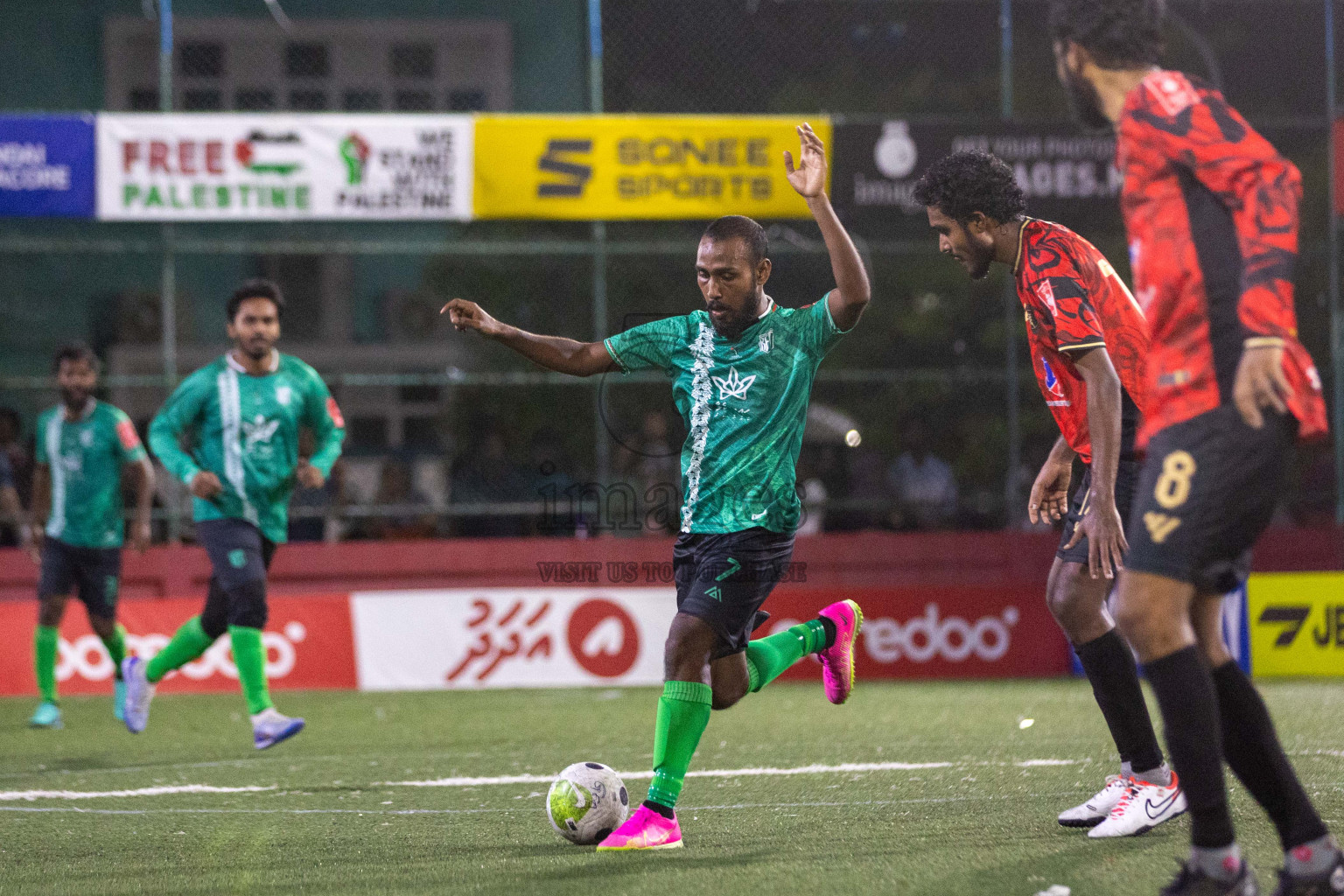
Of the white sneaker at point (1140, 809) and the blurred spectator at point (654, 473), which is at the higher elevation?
the blurred spectator at point (654, 473)

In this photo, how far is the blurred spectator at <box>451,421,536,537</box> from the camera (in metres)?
13.3

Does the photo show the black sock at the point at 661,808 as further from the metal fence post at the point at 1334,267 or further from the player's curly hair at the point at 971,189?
the metal fence post at the point at 1334,267

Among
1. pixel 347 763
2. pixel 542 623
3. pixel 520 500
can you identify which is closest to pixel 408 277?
pixel 520 500

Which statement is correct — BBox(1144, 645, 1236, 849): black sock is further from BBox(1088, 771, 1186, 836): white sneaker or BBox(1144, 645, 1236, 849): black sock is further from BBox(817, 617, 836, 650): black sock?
BBox(817, 617, 836, 650): black sock

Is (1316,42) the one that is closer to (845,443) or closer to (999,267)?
(999,267)

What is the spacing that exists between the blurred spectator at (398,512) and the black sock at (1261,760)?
387 inches

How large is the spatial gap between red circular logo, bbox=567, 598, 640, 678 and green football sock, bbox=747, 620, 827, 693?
6.31 meters

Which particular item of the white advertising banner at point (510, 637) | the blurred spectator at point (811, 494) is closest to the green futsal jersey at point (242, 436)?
the white advertising banner at point (510, 637)

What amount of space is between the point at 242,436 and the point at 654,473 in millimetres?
5992

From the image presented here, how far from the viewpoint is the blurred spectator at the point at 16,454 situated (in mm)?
13312

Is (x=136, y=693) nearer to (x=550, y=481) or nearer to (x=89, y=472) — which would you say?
(x=89, y=472)

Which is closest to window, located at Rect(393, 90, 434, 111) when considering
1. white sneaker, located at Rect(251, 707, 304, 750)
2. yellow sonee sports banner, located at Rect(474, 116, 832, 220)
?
yellow sonee sports banner, located at Rect(474, 116, 832, 220)

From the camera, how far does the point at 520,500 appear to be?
13570mm

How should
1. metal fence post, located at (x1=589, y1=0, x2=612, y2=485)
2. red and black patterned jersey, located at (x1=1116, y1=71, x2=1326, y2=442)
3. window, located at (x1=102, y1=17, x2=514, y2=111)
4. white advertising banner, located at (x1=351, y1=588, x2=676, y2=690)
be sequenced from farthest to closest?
window, located at (x1=102, y1=17, x2=514, y2=111)
metal fence post, located at (x1=589, y1=0, x2=612, y2=485)
white advertising banner, located at (x1=351, y1=588, x2=676, y2=690)
red and black patterned jersey, located at (x1=1116, y1=71, x2=1326, y2=442)
